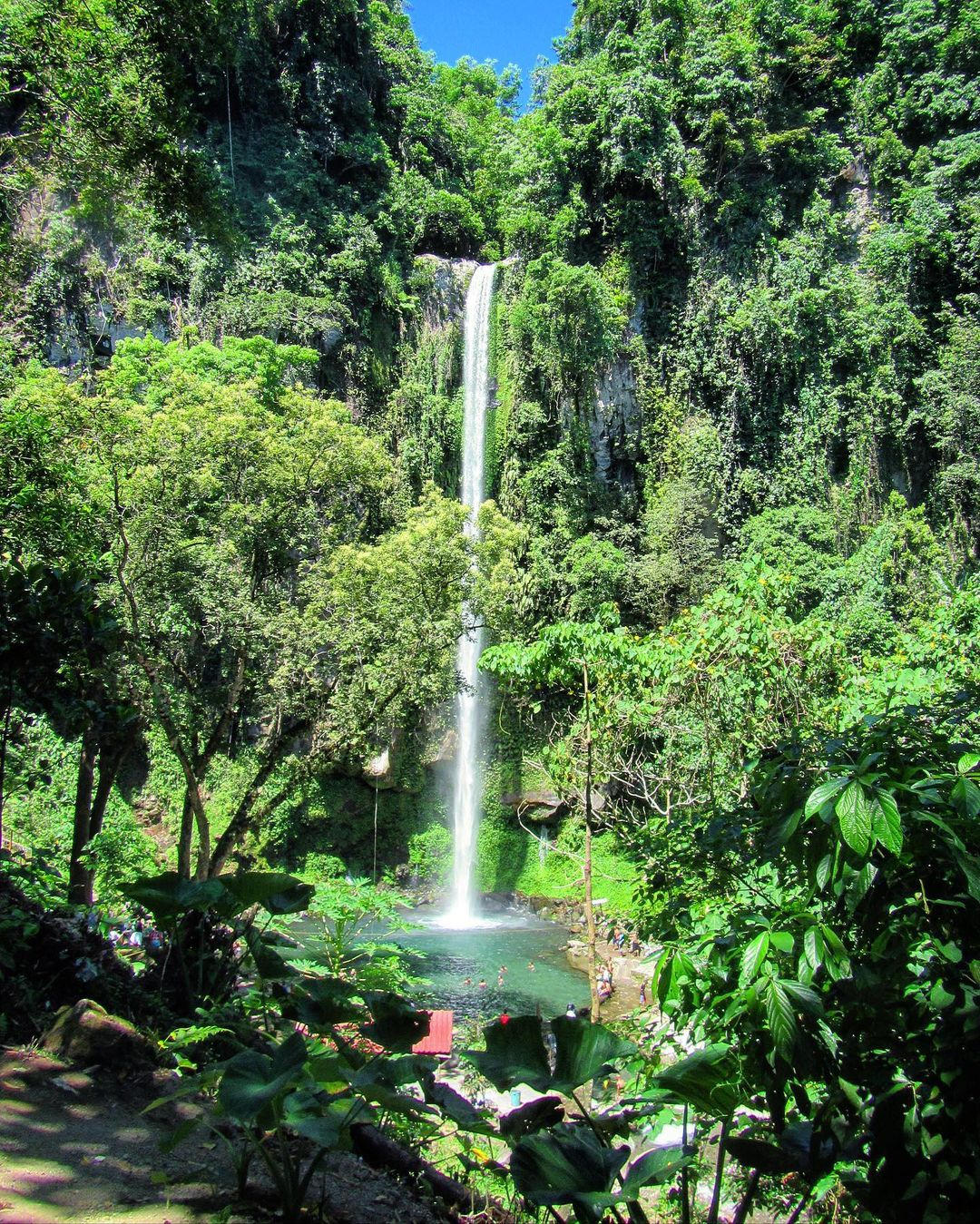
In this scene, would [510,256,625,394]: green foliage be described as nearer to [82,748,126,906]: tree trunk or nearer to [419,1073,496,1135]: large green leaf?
[82,748,126,906]: tree trunk

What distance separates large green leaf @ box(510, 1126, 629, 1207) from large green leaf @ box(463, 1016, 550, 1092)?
0.13m

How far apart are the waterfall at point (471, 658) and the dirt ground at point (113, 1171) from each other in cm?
1082

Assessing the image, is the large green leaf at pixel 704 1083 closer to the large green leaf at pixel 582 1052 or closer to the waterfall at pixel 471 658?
the large green leaf at pixel 582 1052

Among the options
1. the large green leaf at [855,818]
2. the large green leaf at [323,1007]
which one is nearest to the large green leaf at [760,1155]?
the large green leaf at [855,818]

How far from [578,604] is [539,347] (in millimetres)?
5956

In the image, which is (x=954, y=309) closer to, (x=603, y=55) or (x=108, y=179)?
(x=603, y=55)

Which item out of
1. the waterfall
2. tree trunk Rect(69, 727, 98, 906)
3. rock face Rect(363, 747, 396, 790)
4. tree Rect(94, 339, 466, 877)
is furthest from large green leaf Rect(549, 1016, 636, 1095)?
rock face Rect(363, 747, 396, 790)

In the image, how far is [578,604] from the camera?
16.2 m

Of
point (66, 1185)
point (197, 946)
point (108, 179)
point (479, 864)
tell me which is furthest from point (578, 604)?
point (66, 1185)

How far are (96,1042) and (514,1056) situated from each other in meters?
1.72

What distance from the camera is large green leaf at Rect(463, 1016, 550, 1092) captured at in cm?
149

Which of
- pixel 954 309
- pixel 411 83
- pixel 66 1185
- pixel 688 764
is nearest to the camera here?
pixel 66 1185

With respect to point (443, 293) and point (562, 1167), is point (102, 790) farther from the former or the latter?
point (443, 293)

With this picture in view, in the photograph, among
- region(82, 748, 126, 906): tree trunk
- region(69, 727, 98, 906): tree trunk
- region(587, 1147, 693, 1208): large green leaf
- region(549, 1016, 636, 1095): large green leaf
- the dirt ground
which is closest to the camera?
region(587, 1147, 693, 1208): large green leaf
